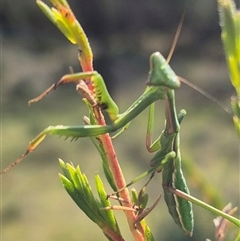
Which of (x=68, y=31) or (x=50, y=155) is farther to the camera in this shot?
(x=50, y=155)

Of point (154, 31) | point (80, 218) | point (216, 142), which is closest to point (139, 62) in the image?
point (154, 31)

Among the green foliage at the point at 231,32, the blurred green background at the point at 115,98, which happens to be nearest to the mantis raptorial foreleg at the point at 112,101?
the green foliage at the point at 231,32

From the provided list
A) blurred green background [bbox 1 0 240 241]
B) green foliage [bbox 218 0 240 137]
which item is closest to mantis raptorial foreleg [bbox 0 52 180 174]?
green foliage [bbox 218 0 240 137]

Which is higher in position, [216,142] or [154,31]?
[154,31]

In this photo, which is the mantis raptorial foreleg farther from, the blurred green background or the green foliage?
the blurred green background

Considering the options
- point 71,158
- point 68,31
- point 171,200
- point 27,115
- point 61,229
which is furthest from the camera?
point 27,115

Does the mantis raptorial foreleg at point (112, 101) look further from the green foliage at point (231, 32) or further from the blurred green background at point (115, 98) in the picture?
the blurred green background at point (115, 98)

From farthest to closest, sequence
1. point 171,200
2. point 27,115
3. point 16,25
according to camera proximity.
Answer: point 16,25 < point 27,115 < point 171,200

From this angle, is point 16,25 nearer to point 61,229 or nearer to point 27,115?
point 27,115
